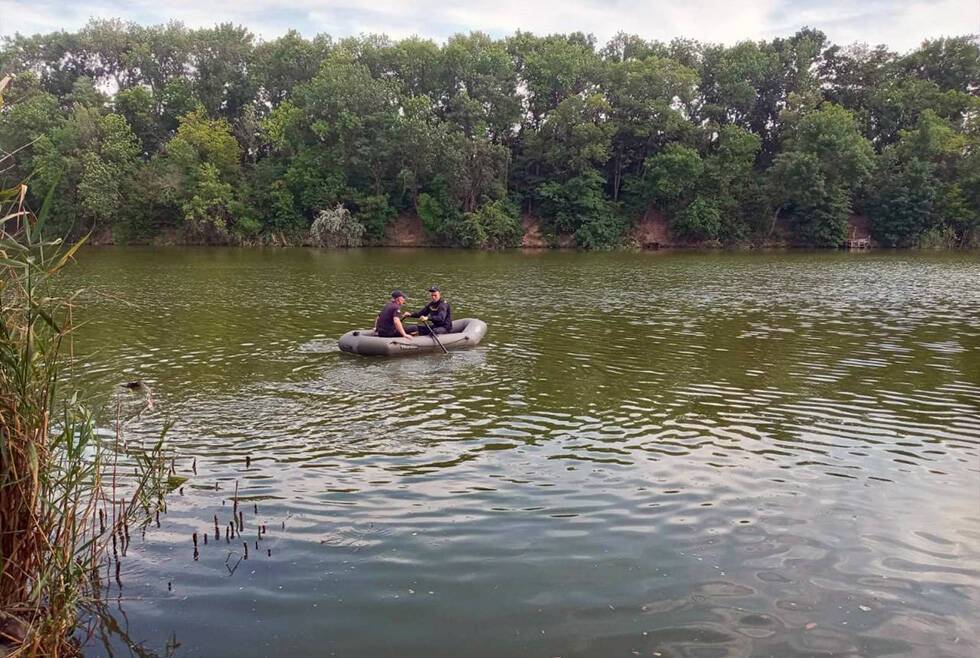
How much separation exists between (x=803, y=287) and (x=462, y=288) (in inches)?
477

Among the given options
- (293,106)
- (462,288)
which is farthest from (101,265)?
(293,106)

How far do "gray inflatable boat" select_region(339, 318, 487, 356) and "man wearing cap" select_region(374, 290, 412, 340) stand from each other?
136mm

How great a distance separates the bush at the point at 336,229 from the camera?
167 feet

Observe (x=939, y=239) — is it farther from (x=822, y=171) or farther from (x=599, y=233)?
(x=599, y=233)

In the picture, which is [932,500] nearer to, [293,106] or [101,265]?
[101,265]

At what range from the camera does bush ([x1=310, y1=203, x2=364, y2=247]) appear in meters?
50.9

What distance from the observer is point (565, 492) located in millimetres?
7027

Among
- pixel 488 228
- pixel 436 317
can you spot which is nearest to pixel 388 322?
pixel 436 317

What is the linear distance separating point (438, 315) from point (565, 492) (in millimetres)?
8052

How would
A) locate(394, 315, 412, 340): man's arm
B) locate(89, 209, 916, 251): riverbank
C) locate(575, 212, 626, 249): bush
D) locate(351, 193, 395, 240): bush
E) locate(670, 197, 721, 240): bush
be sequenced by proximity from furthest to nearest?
1. locate(351, 193, 395, 240): bush
2. locate(89, 209, 916, 251): riverbank
3. locate(575, 212, 626, 249): bush
4. locate(670, 197, 721, 240): bush
5. locate(394, 315, 412, 340): man's arm

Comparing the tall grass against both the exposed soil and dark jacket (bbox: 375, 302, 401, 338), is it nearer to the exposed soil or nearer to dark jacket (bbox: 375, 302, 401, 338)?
dark jacket (bbox: 375, 302, 401, 338)

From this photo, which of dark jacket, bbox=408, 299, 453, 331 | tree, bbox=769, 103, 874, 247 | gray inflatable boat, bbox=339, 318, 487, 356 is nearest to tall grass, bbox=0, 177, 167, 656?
gray inflatable boat, bbox=339, 318, 487, 356

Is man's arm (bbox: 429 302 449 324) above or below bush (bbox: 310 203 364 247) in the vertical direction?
below

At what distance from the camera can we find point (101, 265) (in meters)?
33.3
